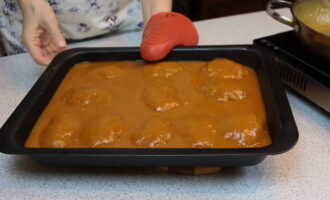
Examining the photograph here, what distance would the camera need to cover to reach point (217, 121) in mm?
737

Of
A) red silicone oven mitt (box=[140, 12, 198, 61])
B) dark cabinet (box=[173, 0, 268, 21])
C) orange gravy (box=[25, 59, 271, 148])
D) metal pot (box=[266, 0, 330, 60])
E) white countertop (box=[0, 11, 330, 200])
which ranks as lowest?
dark cabinet (box=[173, 0, 268, 21])

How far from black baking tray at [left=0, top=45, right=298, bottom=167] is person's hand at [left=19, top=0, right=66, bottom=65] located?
0.09m

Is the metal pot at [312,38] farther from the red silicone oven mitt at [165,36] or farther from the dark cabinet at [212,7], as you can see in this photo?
→ the dark cabinet at [212,7]

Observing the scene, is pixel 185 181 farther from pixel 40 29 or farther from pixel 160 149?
Result: pixel 40 29

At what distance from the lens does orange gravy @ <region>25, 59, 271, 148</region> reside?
27.3 inches

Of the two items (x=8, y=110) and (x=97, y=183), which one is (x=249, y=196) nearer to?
(x=97, y=183)

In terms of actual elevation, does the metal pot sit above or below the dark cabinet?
above

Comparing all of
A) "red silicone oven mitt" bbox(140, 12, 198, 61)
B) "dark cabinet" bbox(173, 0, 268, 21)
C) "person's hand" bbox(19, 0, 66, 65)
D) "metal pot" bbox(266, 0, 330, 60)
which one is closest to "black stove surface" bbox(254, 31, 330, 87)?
"metal pot" bbox(266, 0, 330, 60)

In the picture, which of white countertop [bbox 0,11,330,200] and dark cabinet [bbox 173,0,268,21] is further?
dark cabinet [bbox 173,0,268,21]

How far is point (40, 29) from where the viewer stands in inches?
39.4

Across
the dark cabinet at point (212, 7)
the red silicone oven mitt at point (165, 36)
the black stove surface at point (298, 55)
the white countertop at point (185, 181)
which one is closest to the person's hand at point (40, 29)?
the red silicone oven mitt at point (165, 36)

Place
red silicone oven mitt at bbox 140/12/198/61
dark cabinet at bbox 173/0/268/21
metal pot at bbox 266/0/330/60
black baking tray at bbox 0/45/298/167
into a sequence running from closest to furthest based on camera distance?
black baking tray at bbox 0/45/298/167 → metal pot at bbox 266/0/330/60 → red silicone oven mitt at bbox 140/12/198/61 → dark cabinet at bbox 173/0/268/21

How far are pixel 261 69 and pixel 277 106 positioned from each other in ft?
0.57

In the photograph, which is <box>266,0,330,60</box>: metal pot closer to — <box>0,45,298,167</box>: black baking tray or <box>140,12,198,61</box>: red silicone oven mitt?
<box>0,45,298,167</box>: black baking tray
